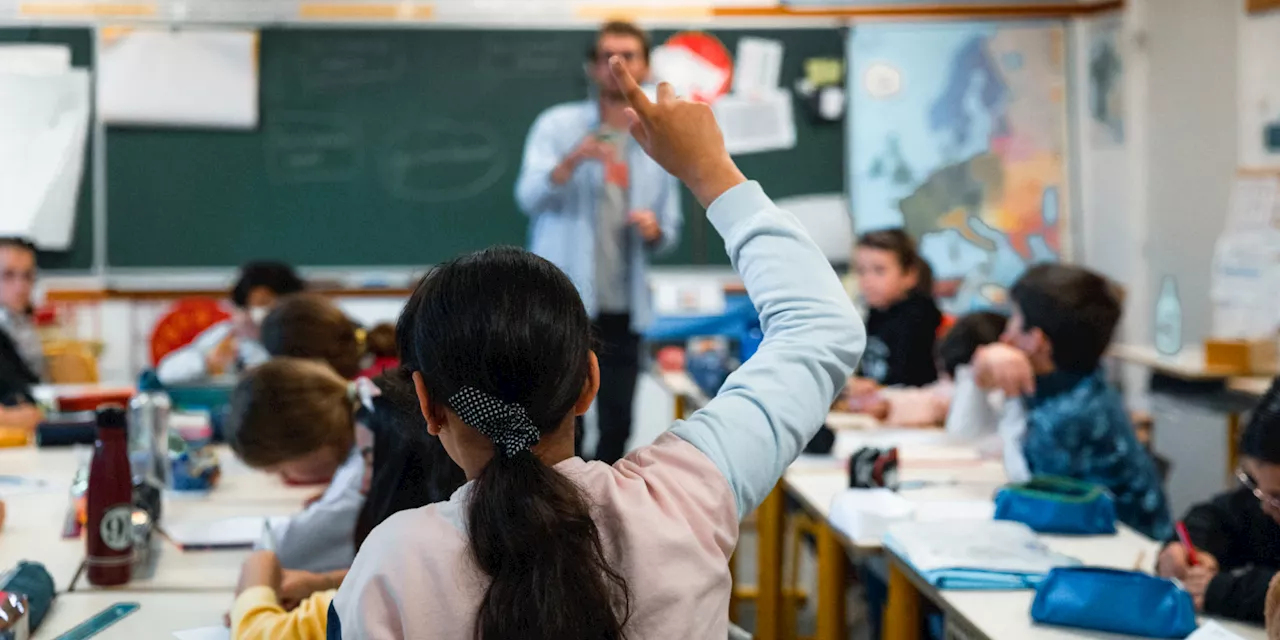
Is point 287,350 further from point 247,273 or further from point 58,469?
point 247,273

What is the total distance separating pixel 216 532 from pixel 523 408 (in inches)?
55.1

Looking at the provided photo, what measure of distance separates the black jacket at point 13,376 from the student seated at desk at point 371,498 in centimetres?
201

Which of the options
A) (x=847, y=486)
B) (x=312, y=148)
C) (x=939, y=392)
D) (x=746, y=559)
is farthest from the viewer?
(x=312, y=148)

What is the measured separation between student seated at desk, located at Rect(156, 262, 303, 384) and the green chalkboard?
4.29 feet

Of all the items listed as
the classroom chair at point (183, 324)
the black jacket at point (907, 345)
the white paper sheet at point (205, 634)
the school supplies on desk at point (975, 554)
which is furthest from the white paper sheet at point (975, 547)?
the classroom chair at point (183, 324)

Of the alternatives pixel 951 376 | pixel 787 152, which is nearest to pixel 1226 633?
pixel 951 376

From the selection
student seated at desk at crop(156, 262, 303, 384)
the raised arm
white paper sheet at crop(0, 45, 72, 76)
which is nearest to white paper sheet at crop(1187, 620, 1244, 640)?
the raised arm

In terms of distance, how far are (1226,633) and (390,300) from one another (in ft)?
13.9

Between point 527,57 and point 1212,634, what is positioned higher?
point 527,57

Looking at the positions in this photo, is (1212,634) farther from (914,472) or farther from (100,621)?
(100,621)

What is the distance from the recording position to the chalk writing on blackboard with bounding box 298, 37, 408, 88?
17.5ft

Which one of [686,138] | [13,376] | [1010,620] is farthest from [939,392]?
[13,376]

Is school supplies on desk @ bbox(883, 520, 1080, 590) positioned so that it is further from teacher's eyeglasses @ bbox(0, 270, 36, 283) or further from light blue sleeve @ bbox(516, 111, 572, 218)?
teacher's eyeglasses @ bbox(0, 270, 36, 283)

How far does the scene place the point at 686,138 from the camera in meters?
1.21
